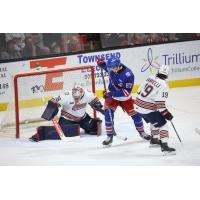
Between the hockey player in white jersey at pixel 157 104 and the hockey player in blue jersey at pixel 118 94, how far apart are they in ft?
0.22

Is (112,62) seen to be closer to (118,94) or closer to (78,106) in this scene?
(118,94)

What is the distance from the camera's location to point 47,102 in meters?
4.91

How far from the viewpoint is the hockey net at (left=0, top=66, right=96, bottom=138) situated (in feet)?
16.0

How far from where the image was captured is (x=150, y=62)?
4785 millimetres

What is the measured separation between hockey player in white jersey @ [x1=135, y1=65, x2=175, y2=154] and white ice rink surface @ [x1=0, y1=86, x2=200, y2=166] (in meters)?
0.04

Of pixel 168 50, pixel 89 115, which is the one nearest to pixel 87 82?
pixel 89 115

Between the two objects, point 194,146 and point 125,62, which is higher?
point 125,62

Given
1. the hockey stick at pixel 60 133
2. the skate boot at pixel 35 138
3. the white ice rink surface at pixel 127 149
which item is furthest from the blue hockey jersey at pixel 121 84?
the skate boot at pixel 35 138

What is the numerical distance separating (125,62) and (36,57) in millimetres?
633

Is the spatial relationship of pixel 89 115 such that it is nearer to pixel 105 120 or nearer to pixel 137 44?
pixel 105 120

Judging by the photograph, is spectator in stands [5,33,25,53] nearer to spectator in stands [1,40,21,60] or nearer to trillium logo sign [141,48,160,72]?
A: spectator in stands [1,40,21,60]

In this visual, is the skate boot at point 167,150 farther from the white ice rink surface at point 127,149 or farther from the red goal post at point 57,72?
the red goal post at point 57,72

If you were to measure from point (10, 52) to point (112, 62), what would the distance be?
735mm

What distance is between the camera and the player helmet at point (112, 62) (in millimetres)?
4789
